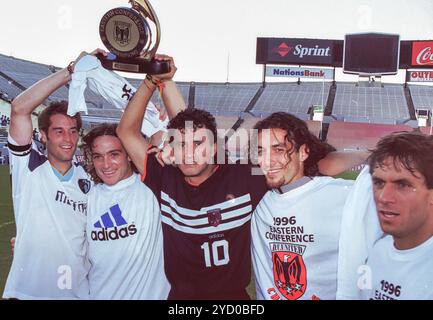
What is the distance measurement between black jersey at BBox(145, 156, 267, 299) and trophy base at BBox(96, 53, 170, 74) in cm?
54

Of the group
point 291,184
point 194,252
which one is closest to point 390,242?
point 291,184

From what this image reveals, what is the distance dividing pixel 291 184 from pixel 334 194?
8.5 inches

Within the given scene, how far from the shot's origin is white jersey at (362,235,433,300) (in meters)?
2.10

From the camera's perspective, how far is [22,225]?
101 inches

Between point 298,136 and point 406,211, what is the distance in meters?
0.60

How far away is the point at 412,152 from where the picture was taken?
211cm

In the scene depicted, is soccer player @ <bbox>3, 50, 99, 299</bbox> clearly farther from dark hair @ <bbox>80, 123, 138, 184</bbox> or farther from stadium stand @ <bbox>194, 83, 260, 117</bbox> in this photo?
stadium stand @ <bbox>194, 83, 260, 117</bbox>

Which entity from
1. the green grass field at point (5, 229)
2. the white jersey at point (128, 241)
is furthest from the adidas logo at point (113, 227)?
the green grass field at point (5, 229)

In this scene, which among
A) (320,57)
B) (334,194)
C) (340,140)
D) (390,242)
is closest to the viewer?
(390,242)

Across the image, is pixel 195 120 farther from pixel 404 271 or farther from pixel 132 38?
pixel 404 271

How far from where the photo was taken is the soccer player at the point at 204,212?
2.30 m

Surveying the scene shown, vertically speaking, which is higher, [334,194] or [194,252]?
[334,194]

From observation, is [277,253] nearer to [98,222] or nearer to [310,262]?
[310,262]

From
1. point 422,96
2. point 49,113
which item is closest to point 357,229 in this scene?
point 49,113
